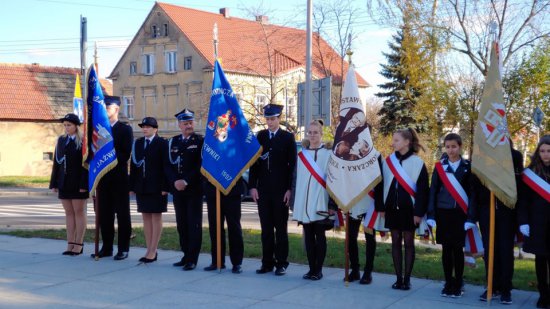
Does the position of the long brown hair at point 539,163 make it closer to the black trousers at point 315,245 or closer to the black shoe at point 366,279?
the black shoe at point 366,279

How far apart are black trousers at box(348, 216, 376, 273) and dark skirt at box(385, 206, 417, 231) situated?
0.42m

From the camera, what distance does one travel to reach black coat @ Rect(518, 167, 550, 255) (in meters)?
6.94

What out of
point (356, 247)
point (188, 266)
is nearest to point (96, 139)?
point (188, 266)

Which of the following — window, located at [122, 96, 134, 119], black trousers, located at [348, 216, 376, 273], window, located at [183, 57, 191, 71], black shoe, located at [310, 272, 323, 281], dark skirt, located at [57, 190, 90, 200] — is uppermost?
window, located at [183, 57, 191, 71]

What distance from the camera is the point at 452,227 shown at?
7.43 metres

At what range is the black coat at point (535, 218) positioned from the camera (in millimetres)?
6938

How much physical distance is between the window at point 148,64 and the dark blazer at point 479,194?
49294mm

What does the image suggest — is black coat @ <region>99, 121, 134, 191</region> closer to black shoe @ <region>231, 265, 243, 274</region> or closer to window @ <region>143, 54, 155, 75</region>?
black shoe @ <region>231, 265, 243, 274</region>

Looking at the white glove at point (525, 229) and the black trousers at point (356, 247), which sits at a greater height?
the white glove at point (525, 229)

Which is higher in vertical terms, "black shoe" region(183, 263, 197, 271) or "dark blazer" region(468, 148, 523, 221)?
"dark blazer" region(468, 148, 523, 221)

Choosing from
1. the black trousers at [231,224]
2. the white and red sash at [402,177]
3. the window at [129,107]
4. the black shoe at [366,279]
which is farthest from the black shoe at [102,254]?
the window at [129,107]

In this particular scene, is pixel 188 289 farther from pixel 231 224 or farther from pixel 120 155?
pixel 120 155

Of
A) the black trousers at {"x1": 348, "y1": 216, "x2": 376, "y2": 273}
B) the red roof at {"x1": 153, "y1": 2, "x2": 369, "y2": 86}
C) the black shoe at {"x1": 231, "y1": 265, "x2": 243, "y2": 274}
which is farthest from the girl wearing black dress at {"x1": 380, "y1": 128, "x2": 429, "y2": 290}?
the red roof at {"x1": 153, "y1": 2, "x2": 369, "y2": 86}

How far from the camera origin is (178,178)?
9312 mm
